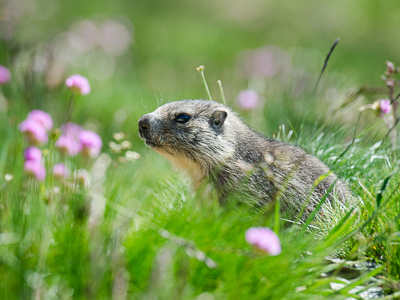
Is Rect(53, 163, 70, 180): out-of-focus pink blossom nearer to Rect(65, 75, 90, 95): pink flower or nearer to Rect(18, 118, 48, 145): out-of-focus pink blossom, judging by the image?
Rect(18, 118, 48, 145): out-of-focus pink blossom

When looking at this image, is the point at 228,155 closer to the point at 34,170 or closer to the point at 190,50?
the point at 34,170

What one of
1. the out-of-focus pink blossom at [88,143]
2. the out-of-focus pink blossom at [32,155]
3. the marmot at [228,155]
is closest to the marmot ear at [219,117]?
the marmot at [228,155]

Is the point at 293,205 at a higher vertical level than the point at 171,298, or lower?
lower

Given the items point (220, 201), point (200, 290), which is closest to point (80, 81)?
point (220, 201)

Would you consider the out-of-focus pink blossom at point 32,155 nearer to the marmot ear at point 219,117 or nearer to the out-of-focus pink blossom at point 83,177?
the out-of-focus pink blossom at point 83,177

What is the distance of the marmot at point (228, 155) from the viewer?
347 centimetres

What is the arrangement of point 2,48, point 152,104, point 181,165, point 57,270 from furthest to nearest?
point 152,104
point 2,48
point 181,165
point 57,270

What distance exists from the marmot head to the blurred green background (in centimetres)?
45

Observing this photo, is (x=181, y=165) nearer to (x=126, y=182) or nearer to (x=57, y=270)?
(x=126, y=182)

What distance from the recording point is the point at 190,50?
12.2 metres

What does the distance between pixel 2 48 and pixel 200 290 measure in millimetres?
5699

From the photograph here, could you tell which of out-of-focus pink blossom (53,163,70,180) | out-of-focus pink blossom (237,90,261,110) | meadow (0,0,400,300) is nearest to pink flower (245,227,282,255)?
meadow (0,0,400,300)

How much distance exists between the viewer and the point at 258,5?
15719 millimetres

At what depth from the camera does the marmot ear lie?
387 cm
